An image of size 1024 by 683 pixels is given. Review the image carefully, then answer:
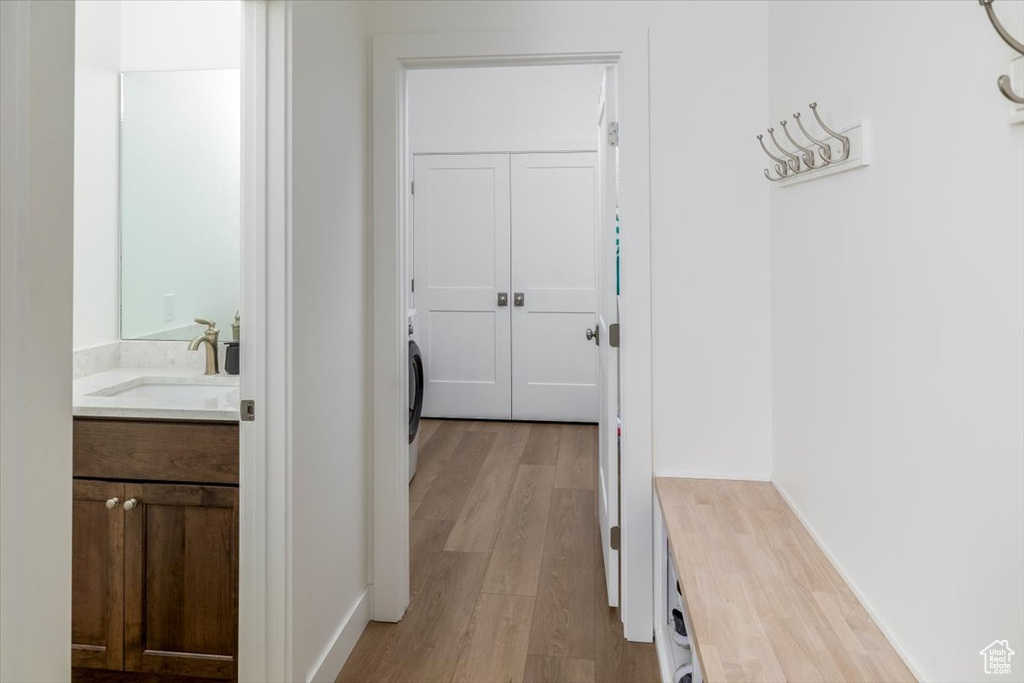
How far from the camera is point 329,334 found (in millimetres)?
1969

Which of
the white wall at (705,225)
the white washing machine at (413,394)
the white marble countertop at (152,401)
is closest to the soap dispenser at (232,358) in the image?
the white marble countertop at (152,401)

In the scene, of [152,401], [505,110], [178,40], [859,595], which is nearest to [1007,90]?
[859,595]

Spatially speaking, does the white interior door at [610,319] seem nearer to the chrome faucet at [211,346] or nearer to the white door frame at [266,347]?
the white door frame at [266,347]

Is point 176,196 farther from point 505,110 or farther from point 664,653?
point 505,110

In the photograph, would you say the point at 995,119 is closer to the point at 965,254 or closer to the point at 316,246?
the point at 965,254

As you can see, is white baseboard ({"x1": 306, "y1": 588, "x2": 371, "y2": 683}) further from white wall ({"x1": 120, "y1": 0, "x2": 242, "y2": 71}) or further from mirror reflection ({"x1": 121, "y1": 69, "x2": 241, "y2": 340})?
white wall ({"x1": 120, "y1": 0, "x2": 242, "y2": 71})

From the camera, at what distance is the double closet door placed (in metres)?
5.22

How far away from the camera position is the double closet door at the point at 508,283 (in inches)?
205

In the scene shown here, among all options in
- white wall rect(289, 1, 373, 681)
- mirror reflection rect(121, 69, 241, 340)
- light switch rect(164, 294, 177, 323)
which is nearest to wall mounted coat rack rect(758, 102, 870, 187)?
white wall rect(289, 1, 373, 681)

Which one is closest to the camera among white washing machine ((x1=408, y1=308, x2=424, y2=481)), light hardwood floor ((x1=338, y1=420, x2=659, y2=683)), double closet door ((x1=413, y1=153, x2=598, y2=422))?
light hardwood floor ((x1=338, y1=420, x2=659, y2=683))

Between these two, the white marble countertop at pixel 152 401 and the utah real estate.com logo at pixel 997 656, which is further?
the white marble countertop at pixel 152 401

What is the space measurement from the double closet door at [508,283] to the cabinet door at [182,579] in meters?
3.58

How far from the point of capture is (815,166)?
65.4 inches

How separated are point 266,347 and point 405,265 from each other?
817 millimetres
